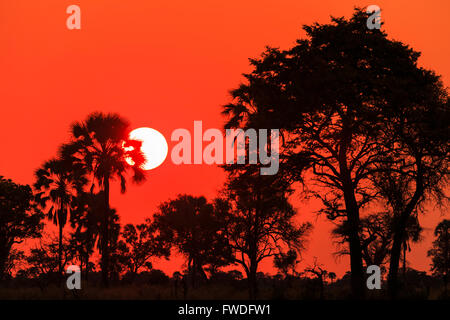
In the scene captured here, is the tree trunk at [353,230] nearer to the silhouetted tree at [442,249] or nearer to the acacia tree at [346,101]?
the acacia tree at [346,101]

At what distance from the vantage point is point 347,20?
33188 millimetres

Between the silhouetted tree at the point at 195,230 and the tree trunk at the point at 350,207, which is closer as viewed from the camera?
the tree trunk at the point at 350,207

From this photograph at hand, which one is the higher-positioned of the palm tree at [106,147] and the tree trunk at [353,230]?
the palm tree at [106,147]

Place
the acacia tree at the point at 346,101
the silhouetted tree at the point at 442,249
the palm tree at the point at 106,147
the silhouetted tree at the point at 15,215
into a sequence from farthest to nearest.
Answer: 1. the silhouetted tree at the point at 442,249
2. the silhouetted tree at the point at 15,215
3. the palm tree at the point at 106,147
4. the acacia tree at the point at 346,101

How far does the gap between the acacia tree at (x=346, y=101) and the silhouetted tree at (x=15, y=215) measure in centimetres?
2900

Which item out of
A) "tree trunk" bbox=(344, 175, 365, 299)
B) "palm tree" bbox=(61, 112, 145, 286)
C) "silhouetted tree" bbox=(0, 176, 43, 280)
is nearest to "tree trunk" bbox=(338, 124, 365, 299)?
"tree trunk" bbox=(344, 175, 365, 299)

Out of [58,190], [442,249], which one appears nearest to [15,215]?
[58,190]

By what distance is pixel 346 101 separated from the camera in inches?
1236

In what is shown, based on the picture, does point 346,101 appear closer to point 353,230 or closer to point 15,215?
point 353,230

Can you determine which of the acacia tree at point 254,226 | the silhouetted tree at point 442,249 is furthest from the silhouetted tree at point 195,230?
the silhouetted tree at point 442,249

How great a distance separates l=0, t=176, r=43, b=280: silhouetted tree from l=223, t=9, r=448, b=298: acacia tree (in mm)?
29005

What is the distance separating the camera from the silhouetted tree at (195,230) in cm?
4991
